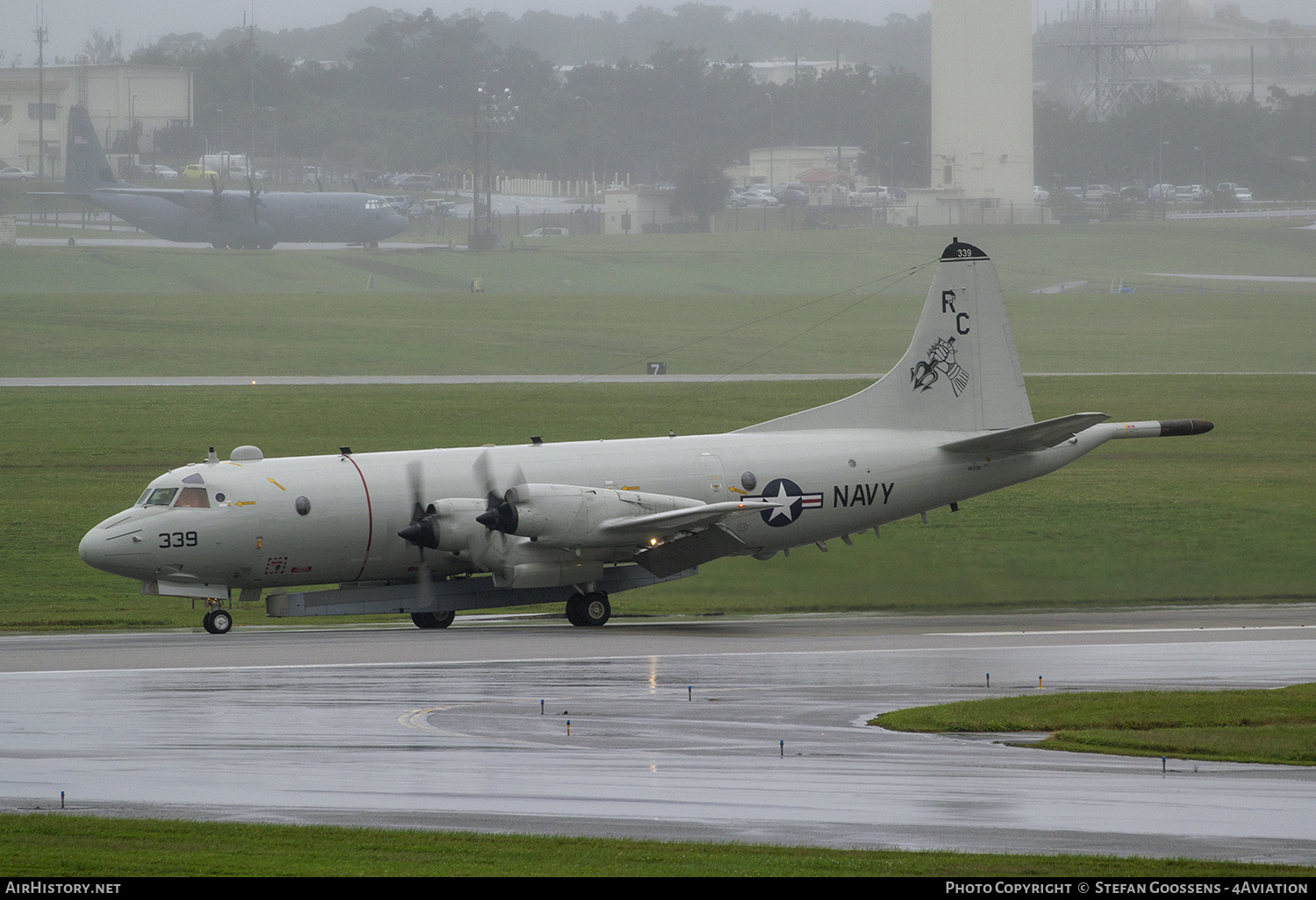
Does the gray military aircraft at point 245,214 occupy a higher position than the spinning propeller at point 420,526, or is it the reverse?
the gray military aircraft at point 245,214

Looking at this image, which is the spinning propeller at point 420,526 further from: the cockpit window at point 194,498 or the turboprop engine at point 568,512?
the cockpit window at point 194,498

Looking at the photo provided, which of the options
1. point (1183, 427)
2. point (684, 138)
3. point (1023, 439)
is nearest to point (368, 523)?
point (1023, 439)

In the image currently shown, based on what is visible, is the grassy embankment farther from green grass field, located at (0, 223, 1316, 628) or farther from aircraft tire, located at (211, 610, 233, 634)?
green grass field, located at (0, 223, 1316, 628)

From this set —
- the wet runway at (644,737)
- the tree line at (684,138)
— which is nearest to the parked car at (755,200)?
the tree line at (684,138)

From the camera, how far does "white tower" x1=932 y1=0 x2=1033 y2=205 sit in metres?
163

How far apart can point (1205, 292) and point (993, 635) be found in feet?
304

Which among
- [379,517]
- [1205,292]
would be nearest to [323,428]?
[379,517]

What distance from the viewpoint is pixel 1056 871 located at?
42.1ft

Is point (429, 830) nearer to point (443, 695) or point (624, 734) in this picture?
point (624, 734)

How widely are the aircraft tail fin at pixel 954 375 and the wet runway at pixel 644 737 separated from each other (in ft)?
20.2

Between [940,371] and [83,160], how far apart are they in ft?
442

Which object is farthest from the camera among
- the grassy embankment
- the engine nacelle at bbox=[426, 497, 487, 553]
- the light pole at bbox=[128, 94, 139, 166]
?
the light pole at bbox=[128, 94, 139, 166]

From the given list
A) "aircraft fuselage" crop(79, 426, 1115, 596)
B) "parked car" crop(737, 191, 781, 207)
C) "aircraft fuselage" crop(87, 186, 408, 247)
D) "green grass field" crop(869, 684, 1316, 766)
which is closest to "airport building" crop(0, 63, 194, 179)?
"aircraft fuselage" crop(87, 186, 408, 247)

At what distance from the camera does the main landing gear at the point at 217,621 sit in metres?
30.2
